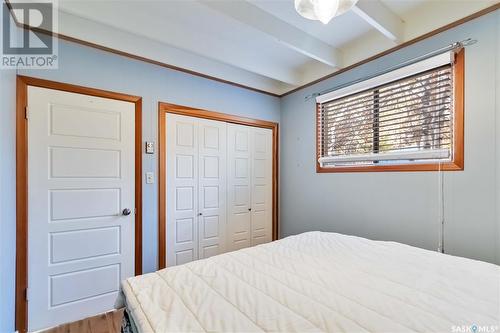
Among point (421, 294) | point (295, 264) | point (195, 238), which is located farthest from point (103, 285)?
point (421, 294)

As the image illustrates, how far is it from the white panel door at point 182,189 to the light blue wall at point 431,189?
4.54 feet

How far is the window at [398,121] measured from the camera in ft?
6.00

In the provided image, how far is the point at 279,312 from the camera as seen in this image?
3.01 ft

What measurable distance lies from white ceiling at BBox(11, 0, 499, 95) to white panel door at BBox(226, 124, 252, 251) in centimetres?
81

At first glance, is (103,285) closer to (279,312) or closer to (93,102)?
(93,102)

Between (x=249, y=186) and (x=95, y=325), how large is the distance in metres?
2.05

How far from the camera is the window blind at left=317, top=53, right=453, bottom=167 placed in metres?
1.89

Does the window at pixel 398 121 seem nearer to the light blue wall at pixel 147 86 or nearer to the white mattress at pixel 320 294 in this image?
the white mattress at pixel 320 294

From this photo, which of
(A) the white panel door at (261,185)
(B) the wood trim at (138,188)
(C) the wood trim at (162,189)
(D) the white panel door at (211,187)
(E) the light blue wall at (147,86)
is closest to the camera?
(E) the light blue wall at (147,86)

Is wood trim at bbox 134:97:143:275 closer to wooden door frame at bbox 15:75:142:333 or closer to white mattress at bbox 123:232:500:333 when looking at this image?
wooden door frame at bbox 15:75:142:333

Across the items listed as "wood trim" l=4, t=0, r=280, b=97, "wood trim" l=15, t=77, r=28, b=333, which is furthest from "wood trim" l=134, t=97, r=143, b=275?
"wood trim" l=15, t=77, r=28, b=333

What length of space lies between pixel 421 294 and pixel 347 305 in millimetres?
365

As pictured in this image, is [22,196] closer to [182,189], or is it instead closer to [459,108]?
[182,189]

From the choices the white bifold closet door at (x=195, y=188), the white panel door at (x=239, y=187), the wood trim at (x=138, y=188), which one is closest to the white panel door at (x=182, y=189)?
the white bifold closet door at (x=195, y=188)
